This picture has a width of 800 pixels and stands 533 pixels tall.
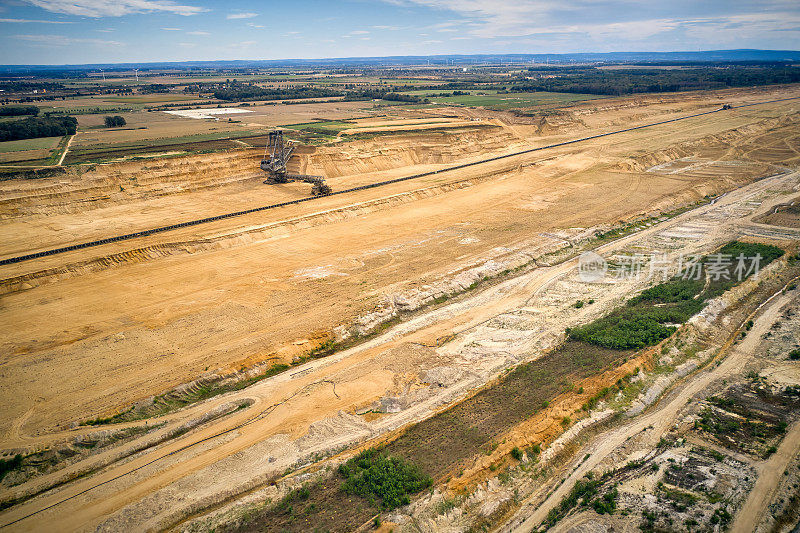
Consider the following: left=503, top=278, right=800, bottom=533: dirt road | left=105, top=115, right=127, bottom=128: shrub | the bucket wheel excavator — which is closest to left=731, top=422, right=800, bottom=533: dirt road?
left=503, top=278, right=800, bottom=533: dirt road

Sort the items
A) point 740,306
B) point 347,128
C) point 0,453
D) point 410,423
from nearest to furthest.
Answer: point 0,453 → point 410,423 → point 740,306 → point 347,128

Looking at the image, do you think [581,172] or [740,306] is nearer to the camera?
[740,306]

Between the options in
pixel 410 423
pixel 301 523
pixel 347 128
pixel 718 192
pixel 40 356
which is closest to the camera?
pixel 301 523

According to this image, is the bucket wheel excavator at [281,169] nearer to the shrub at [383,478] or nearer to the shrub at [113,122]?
the shrub at [113,122]

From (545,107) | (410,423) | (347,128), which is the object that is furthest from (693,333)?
(545,107)

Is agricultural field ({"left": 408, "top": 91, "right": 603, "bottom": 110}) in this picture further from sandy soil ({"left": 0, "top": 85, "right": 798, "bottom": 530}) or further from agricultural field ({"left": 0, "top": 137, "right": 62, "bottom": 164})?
agricultural field ({"left": 0, "top": 137, "right": 62, "bottom": 164})

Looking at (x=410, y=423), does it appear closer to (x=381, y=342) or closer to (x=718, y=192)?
(x=381, y=342)
